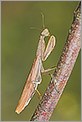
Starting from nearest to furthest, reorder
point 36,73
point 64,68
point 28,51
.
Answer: point 64,68
point 36,73
point 28,51

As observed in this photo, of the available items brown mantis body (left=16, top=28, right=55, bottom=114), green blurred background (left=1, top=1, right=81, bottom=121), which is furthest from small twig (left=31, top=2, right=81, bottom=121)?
green blurred background (left=1, top=1, right=81, bottom=121)

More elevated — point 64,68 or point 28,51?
point 64,68

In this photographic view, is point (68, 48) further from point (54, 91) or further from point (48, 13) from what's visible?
point (48, 13)

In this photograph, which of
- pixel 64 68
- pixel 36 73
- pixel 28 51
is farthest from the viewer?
pixel 28 51

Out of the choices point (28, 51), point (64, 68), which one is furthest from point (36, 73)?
point (28, 51)

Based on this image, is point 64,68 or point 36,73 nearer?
point 64,68

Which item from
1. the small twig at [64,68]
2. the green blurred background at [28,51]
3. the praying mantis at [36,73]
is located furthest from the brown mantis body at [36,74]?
the green blurred background at [28,51]

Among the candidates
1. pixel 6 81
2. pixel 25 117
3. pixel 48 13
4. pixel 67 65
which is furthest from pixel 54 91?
pixel 48 13

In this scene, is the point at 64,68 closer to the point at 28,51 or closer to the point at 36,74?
the point at 36,74
